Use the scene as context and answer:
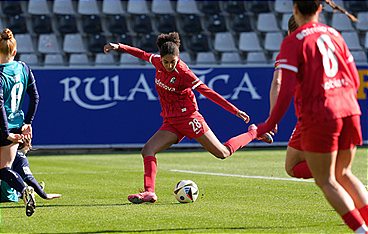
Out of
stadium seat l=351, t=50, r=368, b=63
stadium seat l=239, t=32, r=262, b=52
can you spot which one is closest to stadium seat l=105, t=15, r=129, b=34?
stadium seat l=239, t=32, r=262, b=52

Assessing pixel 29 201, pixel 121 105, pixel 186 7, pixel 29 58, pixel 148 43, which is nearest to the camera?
pixel 29 201

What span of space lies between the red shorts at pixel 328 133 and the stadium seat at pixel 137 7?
16955 mm

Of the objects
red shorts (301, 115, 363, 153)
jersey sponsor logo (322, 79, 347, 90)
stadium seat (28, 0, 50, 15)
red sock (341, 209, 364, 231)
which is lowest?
stadium seat (28, 0, 50, 15)

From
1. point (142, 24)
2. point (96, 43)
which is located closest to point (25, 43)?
point (96, 43)

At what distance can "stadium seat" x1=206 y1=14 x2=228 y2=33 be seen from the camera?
23.9 meters

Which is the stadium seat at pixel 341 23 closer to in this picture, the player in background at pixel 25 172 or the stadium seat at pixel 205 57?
the stadium seat at pixel 205 57

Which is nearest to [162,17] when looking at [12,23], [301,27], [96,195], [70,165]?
[12,23]

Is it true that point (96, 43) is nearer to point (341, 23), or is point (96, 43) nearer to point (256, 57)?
point (256, 57)

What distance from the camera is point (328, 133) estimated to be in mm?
6996

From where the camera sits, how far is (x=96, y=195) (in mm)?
11945

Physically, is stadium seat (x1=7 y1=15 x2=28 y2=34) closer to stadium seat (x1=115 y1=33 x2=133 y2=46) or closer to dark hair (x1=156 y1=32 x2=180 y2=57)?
stadium seat (x1=115 y1=33 x2=133 y2=46)

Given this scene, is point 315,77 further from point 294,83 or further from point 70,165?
point 70,165

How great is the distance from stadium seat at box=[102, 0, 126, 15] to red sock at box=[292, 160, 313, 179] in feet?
49.3

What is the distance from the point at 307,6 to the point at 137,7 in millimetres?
16944
